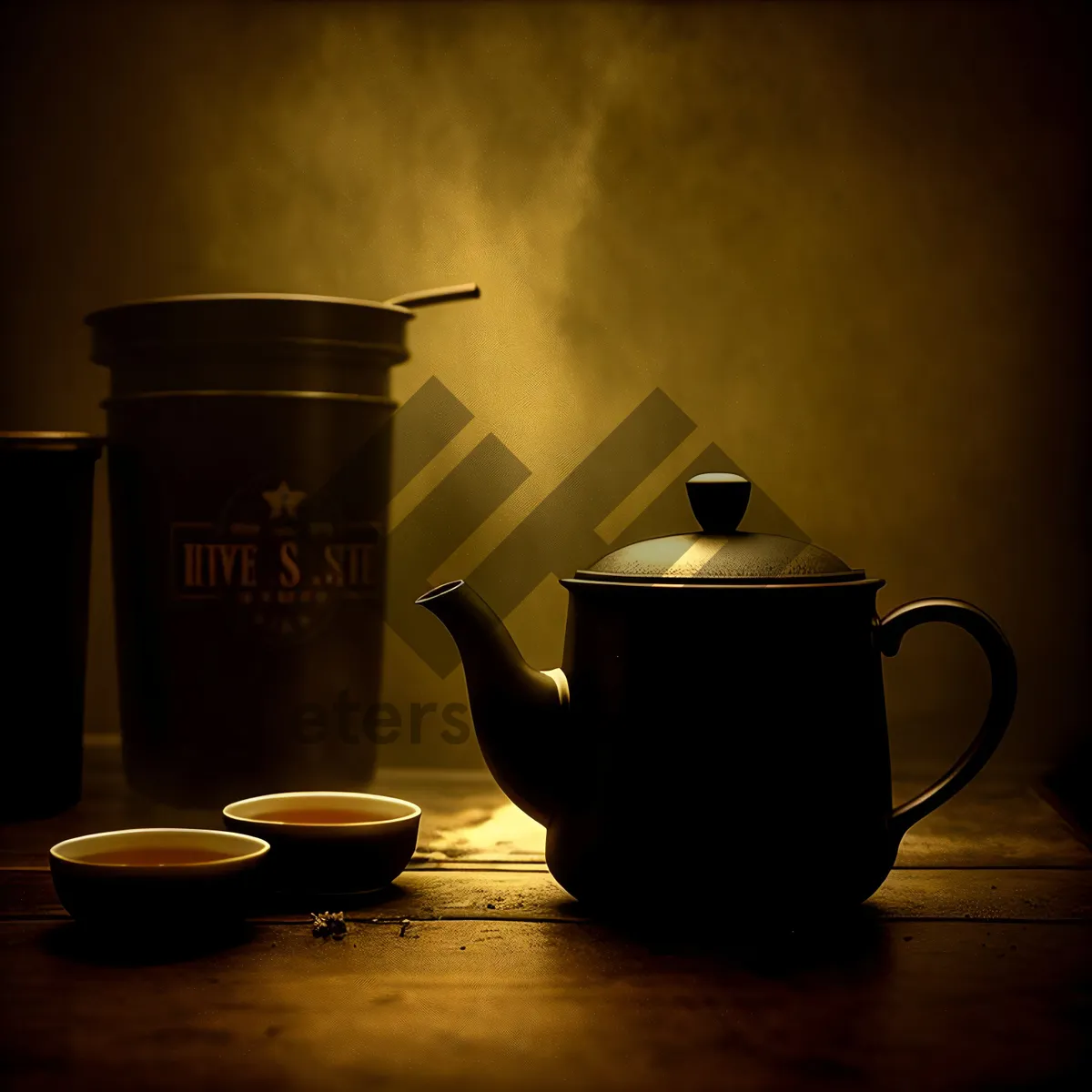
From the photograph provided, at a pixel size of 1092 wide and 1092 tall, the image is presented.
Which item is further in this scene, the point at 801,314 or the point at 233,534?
the point at 801,314

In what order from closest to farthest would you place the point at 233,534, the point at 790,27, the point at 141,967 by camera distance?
1. the point at 141,967
2. the point at 233,534
3. the point at 790,27

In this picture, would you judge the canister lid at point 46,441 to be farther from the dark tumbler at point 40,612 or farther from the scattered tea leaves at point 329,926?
the scattered tea leaves at point 329,926

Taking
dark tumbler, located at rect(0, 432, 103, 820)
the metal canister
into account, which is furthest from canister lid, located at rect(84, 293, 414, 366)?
dark tumbler, located at rect(0, 432, 103, 820)

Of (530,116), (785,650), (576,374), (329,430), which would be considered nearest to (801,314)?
(576,374)

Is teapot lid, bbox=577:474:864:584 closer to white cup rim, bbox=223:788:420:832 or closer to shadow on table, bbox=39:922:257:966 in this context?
white cup rim, bbox=223:788:420:832

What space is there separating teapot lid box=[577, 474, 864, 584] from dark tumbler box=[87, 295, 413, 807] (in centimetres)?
49

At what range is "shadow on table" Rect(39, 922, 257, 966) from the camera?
32.7 inches

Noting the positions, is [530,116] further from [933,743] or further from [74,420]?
[933,743]

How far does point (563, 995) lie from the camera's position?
2.55 feet

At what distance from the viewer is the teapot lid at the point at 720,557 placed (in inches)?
33.8

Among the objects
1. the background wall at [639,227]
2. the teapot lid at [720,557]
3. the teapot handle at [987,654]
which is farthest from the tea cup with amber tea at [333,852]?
the background wall at [639,227]

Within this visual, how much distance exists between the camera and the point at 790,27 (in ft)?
5.27

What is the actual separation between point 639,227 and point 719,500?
80cm

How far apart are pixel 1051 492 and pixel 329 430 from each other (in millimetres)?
897
